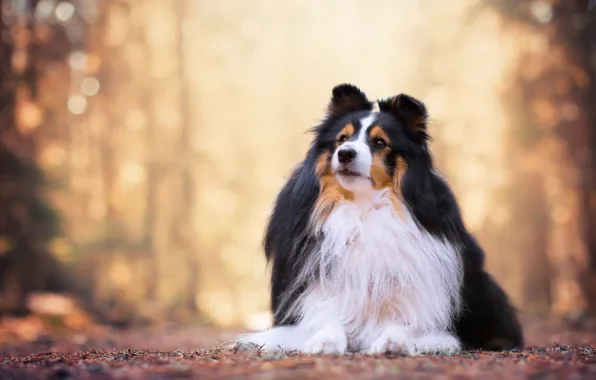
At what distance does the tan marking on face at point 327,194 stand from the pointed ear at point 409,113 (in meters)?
0.63

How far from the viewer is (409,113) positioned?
195 inches

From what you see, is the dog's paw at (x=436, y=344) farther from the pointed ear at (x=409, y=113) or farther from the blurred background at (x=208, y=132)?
the blurred background at (x=208, y=132)

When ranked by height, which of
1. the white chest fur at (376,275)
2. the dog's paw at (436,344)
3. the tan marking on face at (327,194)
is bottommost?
the dog's paw at (436,344)

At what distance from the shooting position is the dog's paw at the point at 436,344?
444 cm

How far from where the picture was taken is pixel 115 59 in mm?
16172

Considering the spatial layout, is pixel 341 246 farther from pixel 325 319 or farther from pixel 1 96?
pixel 1 96

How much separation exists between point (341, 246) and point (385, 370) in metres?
1.33

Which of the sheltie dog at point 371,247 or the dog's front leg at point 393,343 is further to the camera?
the sheltie dog at point 371,247

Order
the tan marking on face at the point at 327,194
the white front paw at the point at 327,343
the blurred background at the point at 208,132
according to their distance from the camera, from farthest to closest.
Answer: the blurred background at the point at 208,132 → the tan marking on face at the point at 327,194 → the white front paw at the point at 327,343

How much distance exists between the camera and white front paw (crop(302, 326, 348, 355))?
13.9ft

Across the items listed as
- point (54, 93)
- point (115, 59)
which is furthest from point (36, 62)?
point (115, 59)

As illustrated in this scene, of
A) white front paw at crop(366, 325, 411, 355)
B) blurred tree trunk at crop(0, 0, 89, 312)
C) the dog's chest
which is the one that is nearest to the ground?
white front paw at crop(366, 325, 411, 355)

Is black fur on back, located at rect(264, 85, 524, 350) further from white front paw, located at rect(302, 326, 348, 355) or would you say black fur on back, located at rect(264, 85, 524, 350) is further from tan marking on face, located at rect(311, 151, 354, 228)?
white front paw, located at rect(302, 326, 348, 355)

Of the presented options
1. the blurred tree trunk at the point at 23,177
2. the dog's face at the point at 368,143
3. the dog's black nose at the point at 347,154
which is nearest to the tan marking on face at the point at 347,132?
the dog's face at the point at 368,143
